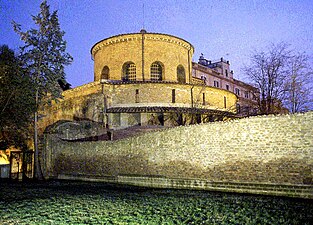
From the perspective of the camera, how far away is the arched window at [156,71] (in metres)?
27.5

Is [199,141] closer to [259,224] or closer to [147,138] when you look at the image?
[147,138]

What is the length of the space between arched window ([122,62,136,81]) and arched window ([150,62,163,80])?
6.18 ft

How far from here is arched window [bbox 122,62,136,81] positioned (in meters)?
27.1

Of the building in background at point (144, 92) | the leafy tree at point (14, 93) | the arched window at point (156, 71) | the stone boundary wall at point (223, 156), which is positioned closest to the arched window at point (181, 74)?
the building in background at point (144, 92)

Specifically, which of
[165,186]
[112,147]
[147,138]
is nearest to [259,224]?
[165,186]

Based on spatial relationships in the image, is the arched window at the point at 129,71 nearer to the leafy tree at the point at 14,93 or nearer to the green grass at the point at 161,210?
the leafy tree at the point at 14,93

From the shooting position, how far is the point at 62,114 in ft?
87.1

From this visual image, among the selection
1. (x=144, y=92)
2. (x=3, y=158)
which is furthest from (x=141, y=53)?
(x=3, y=158)

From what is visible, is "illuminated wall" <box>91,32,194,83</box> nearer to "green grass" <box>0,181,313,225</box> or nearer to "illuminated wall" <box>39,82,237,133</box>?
"illuminated wall" <box>39,82,237,133</box>

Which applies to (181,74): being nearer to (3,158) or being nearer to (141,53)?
(141,53)

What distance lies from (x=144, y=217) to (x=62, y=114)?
22.9 metres

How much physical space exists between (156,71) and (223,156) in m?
18.9

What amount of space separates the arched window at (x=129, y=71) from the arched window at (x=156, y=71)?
6.18ft

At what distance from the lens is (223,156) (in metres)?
9.88
